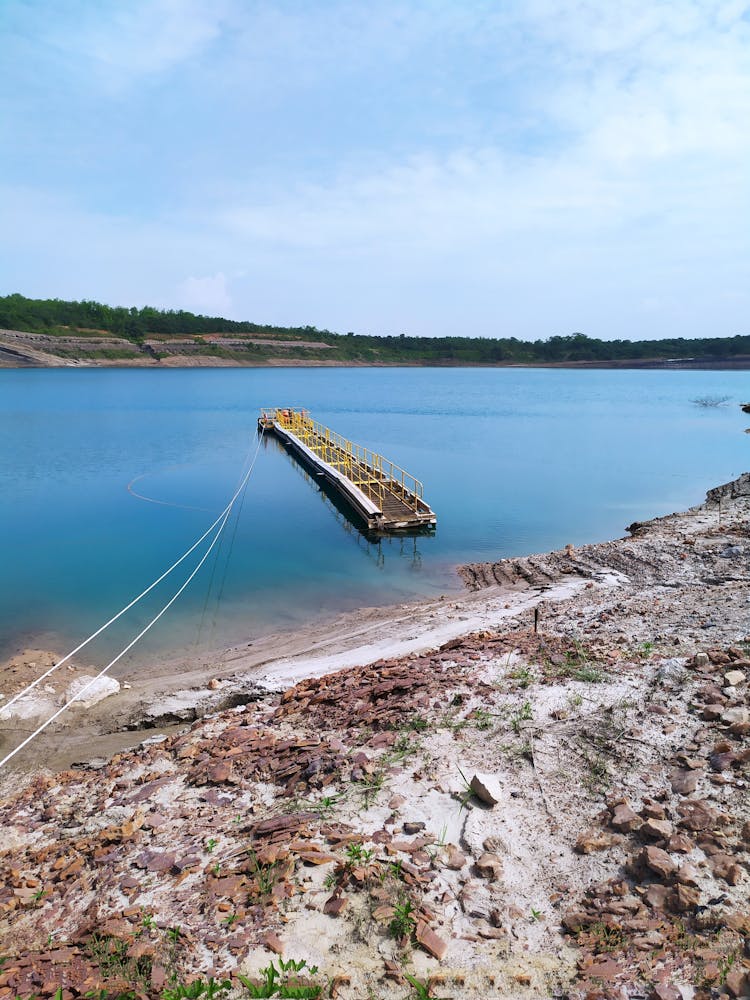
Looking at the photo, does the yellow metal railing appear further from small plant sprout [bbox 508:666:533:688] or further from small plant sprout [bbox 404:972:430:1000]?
small plant sprout [bbox 404:972:430:1000]

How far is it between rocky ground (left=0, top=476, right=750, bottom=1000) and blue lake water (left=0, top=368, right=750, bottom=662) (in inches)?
225

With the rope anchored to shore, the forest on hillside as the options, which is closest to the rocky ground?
the rope anchored to shore

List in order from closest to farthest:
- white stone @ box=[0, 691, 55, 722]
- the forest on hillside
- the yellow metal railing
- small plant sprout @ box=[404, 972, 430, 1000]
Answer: small plant sprout @ box=[404, 972, 430, 1000], white stone @ box=[0, 691, 55, 722], the yellow metal railing, the forest on hillside

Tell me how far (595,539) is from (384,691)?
13.6 metres

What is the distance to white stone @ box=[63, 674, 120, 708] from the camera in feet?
30.0

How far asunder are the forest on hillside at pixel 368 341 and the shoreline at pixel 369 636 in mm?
121976

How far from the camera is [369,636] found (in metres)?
11.2

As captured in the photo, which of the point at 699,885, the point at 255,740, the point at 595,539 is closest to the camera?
the point at 699,885

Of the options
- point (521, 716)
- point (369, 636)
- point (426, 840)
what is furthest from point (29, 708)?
point (521, 716)

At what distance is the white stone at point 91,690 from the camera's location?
915 cm

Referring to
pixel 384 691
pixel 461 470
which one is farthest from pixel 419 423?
pixel 384 691

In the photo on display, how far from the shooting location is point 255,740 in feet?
21.8

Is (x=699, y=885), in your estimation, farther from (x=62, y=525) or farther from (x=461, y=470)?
(x=461, y=470)

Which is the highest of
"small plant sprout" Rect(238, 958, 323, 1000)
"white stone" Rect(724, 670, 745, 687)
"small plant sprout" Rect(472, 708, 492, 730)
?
"white stone" Rect(724, 670, 745, 687)
